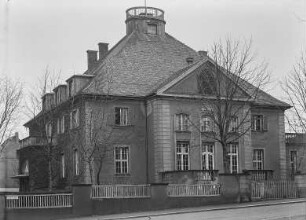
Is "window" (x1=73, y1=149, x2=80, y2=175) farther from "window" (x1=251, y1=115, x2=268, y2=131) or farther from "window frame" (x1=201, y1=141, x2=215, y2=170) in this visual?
"window" (x1=251, y1=115, x2=268, y2=131)

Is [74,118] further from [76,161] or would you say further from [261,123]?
[261,123]

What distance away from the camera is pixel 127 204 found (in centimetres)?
3008

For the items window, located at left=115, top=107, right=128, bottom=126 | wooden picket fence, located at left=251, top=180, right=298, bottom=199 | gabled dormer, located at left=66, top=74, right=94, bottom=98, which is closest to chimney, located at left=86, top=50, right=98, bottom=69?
gabled dormer, located at left=66, top=74, right=94, bottom=98

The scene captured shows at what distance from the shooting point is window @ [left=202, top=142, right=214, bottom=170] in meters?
42.2

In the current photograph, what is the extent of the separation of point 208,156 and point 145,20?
14026mm

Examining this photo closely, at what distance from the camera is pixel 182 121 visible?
4166 cm

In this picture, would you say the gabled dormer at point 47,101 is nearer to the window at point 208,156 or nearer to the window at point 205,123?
the window at point 205,123

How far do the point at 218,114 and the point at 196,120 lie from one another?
22.4 feet

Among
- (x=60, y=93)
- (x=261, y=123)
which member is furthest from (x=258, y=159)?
(x=60, y=93)

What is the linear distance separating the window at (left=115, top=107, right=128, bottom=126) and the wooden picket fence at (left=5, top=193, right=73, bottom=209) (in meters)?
13.3

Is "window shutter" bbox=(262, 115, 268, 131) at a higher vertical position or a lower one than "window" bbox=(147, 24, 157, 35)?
lower

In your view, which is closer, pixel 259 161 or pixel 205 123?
pixel 205 123

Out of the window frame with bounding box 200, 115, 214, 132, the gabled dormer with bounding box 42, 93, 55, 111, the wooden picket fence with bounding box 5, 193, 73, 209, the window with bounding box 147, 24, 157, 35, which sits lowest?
the wooden picket fence with bounding box 5, 193, 73, 209

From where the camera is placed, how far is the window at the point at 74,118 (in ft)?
135
